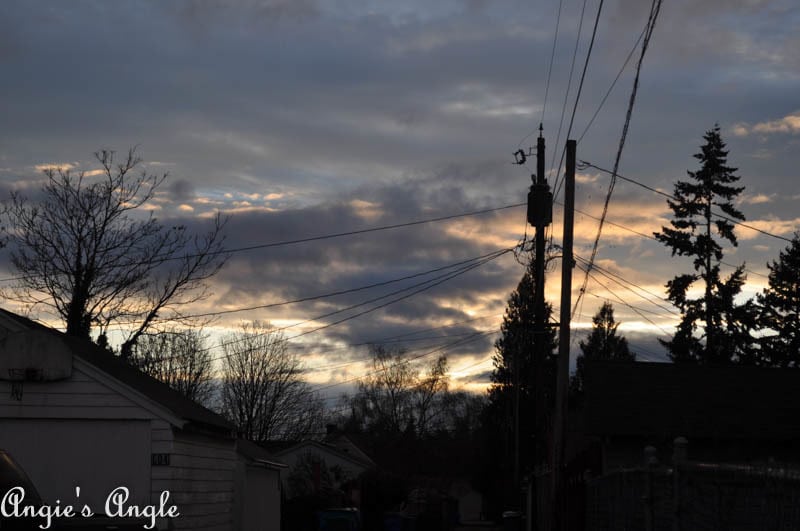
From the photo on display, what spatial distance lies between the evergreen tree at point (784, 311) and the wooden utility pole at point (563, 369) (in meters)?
37.5

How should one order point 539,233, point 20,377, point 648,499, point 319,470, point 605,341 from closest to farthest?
1. point 648,499
2. point 20,377
3. point 539,233
4. point 319,470
5. point 605,341

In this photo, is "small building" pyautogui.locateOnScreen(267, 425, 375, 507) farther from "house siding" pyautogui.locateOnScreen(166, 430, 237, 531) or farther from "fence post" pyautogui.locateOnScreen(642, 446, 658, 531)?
"fence post" pyautogui.locateOnScreen(642, 446, 658, 531)

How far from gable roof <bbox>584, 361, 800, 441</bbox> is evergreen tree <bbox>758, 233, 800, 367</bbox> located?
28124 millimetres

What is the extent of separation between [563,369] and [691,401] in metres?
8.05

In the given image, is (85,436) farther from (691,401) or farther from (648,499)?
(691,401)

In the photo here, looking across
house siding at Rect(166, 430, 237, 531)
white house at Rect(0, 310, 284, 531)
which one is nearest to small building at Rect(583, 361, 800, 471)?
house siding at Rect(166, 430, 237, 531)

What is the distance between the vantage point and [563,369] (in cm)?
1745

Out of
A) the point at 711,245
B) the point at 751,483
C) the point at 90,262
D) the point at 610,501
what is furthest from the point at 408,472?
the point at 751,483

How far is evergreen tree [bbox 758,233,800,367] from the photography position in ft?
170

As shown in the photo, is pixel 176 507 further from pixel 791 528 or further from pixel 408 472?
pixel 408 472

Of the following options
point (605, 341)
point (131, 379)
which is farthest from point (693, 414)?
point (605, 341)

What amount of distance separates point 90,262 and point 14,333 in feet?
49.2

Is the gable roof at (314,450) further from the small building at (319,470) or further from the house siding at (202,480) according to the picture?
the house siding at (202,480)

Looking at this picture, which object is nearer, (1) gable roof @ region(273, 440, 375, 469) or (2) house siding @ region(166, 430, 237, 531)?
(2) house siding @ region(166, 430, 237, 531)
